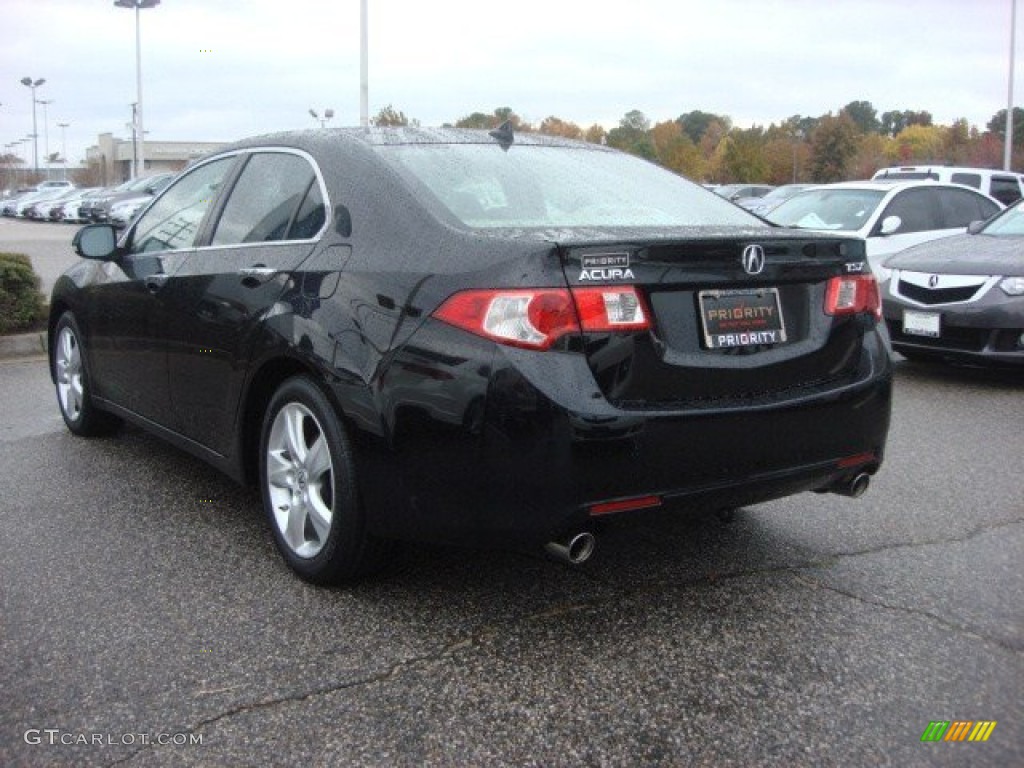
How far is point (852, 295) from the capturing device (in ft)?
11.3

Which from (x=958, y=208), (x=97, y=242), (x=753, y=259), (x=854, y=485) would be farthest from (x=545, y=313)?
(x=958, y=208)

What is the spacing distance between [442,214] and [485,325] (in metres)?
0.52

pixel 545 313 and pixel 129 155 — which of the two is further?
pixel 129 155

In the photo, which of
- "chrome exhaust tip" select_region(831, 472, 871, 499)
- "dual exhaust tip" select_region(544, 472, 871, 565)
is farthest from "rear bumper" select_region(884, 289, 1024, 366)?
"dual exhaust tip" select_region(544, 472, 871, 565)

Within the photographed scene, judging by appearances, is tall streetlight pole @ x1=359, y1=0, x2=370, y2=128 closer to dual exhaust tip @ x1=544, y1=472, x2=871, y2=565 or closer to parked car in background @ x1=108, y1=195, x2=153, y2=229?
parked car in background @ x1=108, y1=195, x2=153, y2=229

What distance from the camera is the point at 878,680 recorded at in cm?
285

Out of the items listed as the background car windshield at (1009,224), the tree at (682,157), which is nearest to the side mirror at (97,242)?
the background car windshield at (1009,224)

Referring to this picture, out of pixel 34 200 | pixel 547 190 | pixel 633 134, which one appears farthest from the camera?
pixel 633 134

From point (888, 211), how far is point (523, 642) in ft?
28.2

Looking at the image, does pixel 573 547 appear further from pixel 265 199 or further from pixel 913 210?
pixel 913 210

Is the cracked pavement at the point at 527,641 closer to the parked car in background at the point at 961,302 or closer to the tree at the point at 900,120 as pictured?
the parked car in background at the point at 961,302

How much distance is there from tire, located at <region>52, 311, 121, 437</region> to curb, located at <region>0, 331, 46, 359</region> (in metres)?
3.16

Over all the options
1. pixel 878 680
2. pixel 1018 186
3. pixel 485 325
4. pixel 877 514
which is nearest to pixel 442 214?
pixel 485 325

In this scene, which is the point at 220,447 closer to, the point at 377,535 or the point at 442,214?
the point at 377,535
